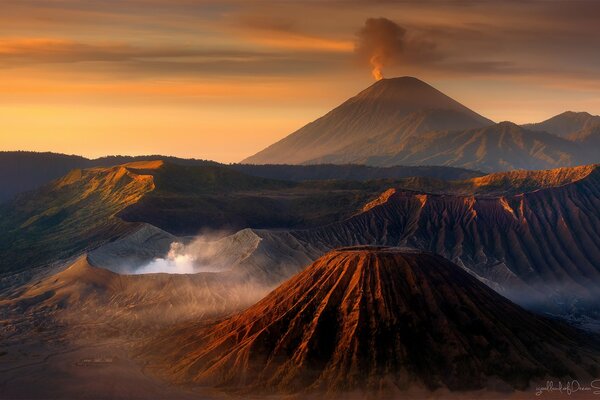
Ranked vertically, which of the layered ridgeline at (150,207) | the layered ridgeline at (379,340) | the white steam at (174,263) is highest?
the layered ridgeline at (150,207)

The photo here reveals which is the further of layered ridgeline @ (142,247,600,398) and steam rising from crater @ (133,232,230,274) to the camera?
steam rising from crater @ (133,232,230,274)

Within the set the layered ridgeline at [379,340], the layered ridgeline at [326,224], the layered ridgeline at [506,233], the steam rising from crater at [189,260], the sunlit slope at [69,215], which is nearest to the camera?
the layered ridgeline at [379,340]

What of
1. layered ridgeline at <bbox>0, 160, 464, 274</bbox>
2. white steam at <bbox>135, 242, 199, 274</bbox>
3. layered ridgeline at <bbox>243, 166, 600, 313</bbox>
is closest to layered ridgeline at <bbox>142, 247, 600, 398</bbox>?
white steam at <bbox>135, 242, 199, 274</bbox>

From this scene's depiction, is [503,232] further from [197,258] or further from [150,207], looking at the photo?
[150,207]

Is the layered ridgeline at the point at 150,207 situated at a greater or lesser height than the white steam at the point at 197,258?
greater

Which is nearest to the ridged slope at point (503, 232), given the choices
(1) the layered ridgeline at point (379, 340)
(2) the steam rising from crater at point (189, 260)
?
(2) the steam rising from crater at point (189, 260)

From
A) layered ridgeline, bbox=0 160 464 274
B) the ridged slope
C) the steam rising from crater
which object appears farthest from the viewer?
layered ridgeline, bbox=0 160 464 274

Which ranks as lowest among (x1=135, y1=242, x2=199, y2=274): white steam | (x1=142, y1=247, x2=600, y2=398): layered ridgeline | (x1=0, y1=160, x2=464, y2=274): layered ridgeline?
(x1=142, y1=247, x2=600, y2=398): layered ridgeline

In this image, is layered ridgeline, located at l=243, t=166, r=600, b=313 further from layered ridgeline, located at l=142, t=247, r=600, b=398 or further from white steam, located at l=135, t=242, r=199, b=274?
layered ridgeline, located at l=142, t=247, r=600, b=398

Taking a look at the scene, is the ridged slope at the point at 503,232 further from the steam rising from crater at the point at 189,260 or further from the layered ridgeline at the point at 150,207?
the steam rising from crater at the point at 189,260

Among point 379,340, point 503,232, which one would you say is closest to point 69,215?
point 503,232
